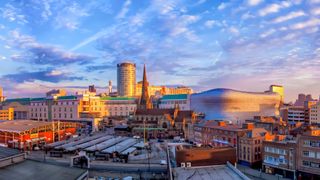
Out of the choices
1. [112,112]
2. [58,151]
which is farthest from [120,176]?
[112,112]

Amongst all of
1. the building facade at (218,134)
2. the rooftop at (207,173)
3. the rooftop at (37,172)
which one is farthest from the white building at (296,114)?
Result: the rooftop at (37,172)

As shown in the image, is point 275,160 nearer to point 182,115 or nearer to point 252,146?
point 252,146

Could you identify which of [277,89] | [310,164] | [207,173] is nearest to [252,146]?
[310,164]

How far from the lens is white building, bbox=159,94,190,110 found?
139625 millimetres

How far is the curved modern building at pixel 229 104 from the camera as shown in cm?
12031

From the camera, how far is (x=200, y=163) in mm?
35500

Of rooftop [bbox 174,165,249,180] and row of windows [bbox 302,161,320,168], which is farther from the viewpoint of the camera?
row of windows [bbox 302,161,320,168]

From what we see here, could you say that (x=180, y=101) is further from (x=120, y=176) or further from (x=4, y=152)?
(x=4, y=152)

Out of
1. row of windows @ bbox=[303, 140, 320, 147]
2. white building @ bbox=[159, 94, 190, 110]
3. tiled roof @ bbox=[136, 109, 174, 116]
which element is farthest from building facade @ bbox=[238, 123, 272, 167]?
white building @ bbox=[159, 94, 190, 110]

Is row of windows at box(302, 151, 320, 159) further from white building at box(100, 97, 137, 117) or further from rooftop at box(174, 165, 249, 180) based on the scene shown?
white building at box(100, 97, 137, 117)

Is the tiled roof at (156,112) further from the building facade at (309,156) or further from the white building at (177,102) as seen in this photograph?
the building facade at (309,156)

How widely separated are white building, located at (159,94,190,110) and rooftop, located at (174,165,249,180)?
10165cm

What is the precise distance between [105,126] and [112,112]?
130 ft

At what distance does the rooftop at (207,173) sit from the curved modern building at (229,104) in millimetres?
83406
